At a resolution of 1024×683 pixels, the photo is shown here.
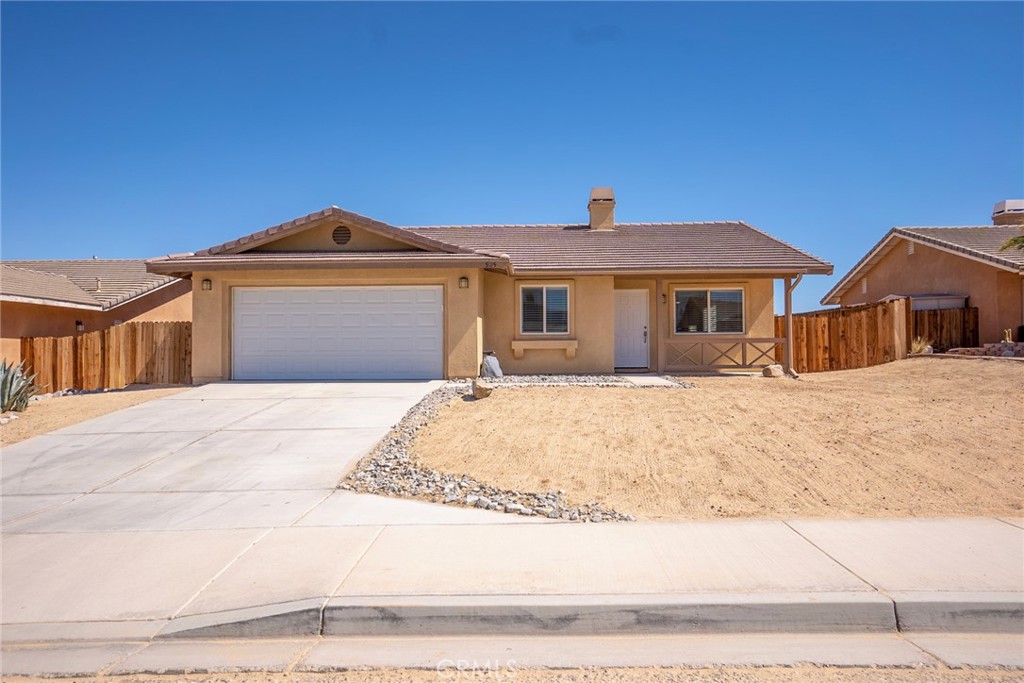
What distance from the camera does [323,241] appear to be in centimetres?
1645

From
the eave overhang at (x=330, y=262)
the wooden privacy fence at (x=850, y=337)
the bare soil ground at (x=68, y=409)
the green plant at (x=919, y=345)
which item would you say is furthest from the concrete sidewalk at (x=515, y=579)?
the green plant at (x=919, y=345)

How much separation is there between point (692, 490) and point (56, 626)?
5.82m

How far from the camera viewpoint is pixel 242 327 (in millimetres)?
15969

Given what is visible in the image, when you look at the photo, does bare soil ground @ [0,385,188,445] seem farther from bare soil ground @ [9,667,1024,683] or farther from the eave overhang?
bare soil ground @ [9,667,1024,683]

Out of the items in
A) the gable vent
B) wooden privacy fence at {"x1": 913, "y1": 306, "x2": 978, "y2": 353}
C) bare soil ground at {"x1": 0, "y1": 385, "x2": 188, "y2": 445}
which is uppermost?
the gable vent

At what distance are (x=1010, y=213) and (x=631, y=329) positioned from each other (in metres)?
18.9

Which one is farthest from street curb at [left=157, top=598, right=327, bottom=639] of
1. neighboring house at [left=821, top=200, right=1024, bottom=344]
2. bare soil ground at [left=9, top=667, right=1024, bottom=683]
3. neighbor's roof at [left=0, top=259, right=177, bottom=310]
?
neighboring house at [left=821, top=200, right=1024, bottom=344]

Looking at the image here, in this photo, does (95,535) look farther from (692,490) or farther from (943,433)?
(943,433)

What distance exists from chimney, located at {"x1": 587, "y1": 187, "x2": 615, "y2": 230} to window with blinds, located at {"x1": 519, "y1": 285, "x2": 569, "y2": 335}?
14.3 ft

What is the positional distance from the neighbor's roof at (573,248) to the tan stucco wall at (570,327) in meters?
0.61

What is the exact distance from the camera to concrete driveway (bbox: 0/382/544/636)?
4.86 metres

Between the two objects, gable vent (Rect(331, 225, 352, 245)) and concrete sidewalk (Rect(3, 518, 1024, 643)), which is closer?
concrete sidewalk (Rect(3, 518, 1024, 643))

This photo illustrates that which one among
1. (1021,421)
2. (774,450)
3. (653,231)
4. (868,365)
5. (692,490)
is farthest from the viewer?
(653,231)

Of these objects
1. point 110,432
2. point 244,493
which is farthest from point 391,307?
point 244,493
